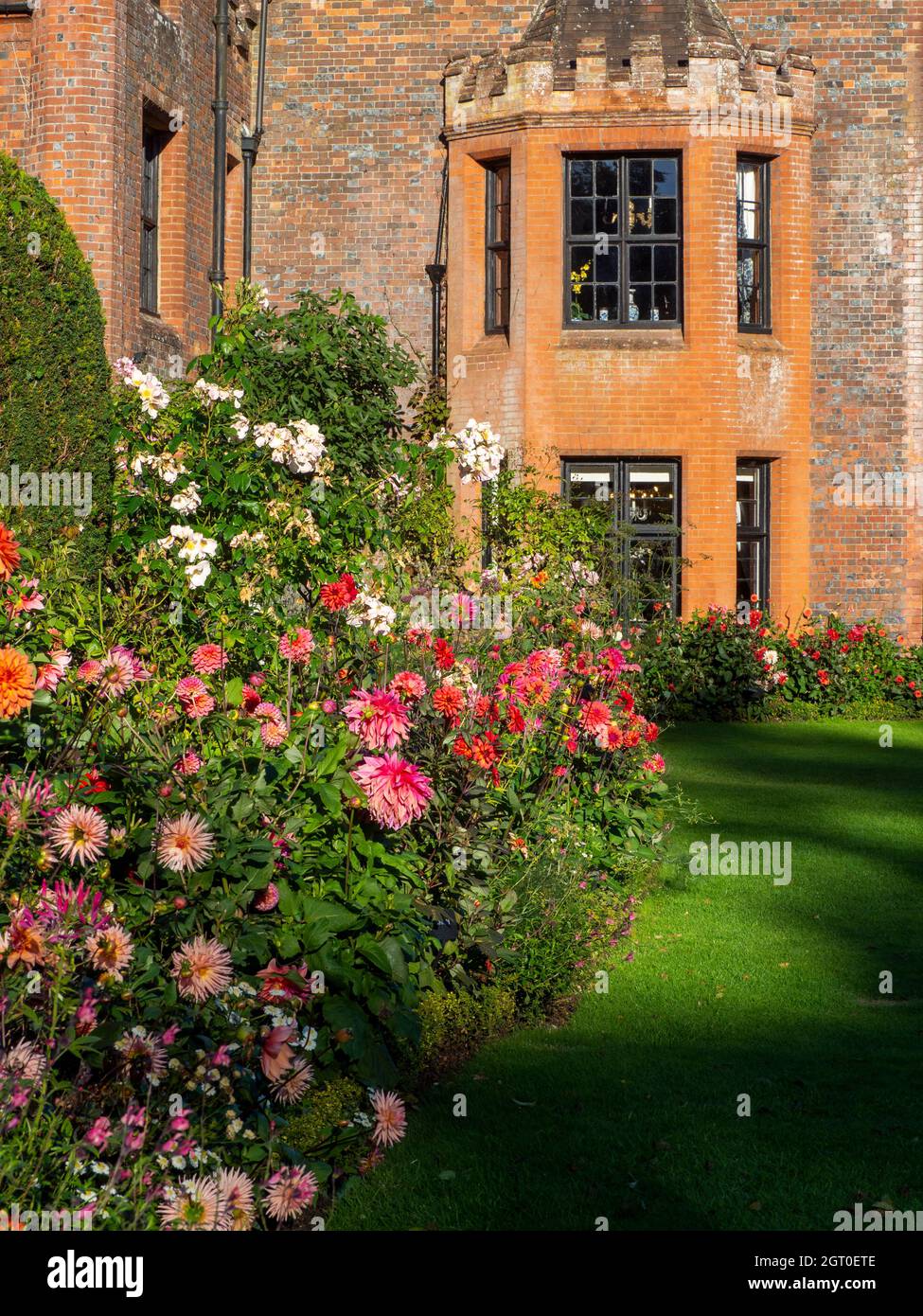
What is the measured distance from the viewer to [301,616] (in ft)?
21.9

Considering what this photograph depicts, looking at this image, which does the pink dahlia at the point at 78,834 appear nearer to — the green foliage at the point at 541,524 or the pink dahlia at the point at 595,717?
the pink dahlia at the point at 595,717

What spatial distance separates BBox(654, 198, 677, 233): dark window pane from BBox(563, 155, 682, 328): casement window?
1cm

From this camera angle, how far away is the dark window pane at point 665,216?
53.6 ft

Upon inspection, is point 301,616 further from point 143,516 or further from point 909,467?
point 909,467

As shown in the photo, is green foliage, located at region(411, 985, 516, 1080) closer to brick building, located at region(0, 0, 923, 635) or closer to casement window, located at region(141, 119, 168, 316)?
brick building, located at region(0, 0, 923, 635)

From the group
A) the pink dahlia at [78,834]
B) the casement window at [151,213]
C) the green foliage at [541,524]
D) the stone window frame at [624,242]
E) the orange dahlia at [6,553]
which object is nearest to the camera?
the pink dahlia at [78,834]

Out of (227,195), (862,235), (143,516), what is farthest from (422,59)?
(143,516)

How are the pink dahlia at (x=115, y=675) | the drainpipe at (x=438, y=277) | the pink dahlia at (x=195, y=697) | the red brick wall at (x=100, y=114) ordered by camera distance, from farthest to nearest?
the drainpipe at (x=438, y=277)
the red brick wall at (x=100, y=114)
the pink dahlia at (x=195, y=697)
the pink dahlia at (x=115, y=675)

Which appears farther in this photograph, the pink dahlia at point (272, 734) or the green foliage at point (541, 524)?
the green foliage at point (541, 524)

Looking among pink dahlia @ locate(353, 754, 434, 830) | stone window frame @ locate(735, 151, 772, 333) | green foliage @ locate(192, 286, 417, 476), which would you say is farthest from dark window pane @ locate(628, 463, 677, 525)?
pink dahlia @ locate(353, 754, 434, 830)

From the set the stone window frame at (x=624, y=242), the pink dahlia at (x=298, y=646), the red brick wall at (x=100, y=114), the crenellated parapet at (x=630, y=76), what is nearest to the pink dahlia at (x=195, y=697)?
the pink dahlia at (x=298, y=646)

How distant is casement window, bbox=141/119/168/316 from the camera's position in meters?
14.7

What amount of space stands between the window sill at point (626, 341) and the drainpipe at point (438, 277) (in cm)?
204
